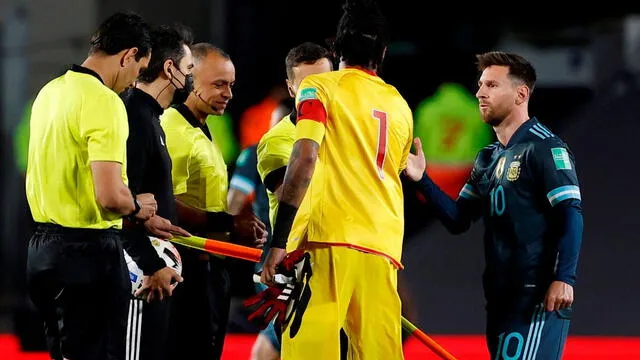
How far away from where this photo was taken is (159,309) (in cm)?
438

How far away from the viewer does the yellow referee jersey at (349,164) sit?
407 cm

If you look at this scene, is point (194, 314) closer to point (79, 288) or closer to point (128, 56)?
point (79, 288)

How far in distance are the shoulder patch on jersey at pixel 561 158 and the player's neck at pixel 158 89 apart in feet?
4.56

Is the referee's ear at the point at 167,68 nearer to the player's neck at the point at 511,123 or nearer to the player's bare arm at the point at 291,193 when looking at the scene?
the player's bare arm at the point at 291,193

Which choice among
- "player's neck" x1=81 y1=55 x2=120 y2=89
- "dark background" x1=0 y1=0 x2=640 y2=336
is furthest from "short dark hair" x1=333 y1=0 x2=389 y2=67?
"dark background" x1=0 y1=0 x2=640 y2=336

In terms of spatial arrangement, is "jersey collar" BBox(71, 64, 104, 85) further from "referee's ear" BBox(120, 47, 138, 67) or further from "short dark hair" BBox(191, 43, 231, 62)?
"short dark hair" BBox(191, 43, 231, 62)

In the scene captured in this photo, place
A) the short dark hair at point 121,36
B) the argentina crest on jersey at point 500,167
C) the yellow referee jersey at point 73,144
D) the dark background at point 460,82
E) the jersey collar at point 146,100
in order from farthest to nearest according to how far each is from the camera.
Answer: the dark background at point 460,82
the argentina crest on jersey at point 500,167
the jersey collar at point 146,100
the short dark hair at point 121,36
the yellow referee jersey at point 73,144

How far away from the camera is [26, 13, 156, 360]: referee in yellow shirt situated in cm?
373

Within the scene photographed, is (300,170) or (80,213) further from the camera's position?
(300,170)

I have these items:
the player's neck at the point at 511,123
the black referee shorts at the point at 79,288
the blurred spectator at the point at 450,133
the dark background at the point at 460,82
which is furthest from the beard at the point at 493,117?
the blurred spectator at the point at 450,133

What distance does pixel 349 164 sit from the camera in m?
4.11

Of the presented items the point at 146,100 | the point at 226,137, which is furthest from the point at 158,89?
the point at 226,137

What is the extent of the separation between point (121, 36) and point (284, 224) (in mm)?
778

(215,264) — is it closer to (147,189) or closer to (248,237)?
(248,237)
